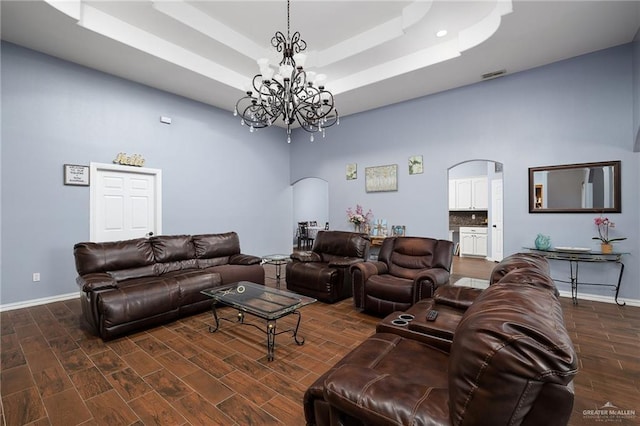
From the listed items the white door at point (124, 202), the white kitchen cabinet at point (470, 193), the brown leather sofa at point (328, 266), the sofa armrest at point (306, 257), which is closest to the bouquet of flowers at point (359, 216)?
the brown leather sofa at point (328, 266)

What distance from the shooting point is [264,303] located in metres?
2.88

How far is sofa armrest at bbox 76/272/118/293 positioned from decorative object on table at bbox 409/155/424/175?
5.17 meters

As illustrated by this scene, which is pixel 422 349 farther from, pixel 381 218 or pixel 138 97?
pixel 138 97

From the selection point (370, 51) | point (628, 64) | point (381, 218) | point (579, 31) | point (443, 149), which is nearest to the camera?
point (579, 31)

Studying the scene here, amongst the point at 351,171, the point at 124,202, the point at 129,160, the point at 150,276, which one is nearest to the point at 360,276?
the point at 150,276

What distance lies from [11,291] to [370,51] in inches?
244

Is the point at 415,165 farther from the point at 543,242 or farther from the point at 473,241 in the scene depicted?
the point at 473,241

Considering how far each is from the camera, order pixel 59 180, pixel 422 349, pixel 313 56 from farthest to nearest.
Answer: pixel 313 56
pixel 59 180
pixel 422 349

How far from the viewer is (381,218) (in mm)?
6180

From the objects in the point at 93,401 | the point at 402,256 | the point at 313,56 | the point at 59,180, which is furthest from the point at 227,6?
the point at 93,401

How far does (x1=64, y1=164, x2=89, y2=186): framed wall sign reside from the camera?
423 centimetres

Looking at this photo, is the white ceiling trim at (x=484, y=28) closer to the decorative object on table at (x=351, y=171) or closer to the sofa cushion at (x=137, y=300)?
the decorative object on table at (x=351, y=171)

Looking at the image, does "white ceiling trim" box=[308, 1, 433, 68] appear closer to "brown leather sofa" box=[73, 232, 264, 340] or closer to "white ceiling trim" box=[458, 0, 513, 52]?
"white ceiling trim" box=[458, 0, 513, 52]

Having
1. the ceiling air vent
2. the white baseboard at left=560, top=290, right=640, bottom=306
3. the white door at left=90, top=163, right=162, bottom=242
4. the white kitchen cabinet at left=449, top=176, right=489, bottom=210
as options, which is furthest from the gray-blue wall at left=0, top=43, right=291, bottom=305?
the white kitchen cabinet at left=449, top=176, right=489, bottom=210
